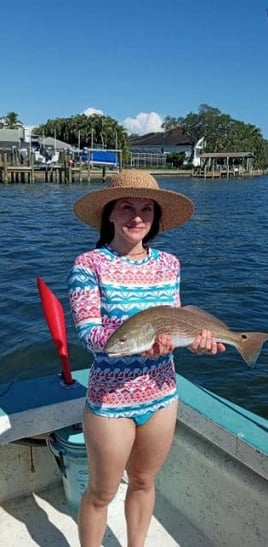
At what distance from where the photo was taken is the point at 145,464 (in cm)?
219

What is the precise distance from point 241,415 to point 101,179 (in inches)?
2209

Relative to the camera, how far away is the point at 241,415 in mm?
2600

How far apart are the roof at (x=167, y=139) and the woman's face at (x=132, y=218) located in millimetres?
99113

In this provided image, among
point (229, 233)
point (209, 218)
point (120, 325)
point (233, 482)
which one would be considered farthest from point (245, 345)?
point (209, 218)

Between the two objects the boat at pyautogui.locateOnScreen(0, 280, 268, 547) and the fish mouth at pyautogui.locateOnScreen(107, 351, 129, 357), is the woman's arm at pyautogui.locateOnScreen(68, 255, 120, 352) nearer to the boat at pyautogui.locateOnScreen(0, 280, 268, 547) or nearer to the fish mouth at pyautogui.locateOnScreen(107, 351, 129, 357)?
the fish mouth at pyautogui.locateOnScreen(107, 351, 129, 357)

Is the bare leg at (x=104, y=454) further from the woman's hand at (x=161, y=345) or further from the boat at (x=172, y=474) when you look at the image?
the boat at (x=172, y=474)

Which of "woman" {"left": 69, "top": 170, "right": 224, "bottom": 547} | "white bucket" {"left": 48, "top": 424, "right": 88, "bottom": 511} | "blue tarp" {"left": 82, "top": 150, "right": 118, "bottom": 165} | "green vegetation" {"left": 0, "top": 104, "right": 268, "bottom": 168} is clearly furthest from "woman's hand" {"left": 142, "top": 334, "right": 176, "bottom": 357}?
"green vegetation" {"left": 0, "top": 104, "right": 268, "bottom": 168}

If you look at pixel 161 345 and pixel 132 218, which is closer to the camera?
pixel 161 345

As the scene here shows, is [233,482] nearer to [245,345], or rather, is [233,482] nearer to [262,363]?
[245,345]

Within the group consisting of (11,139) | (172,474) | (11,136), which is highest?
(11,136)

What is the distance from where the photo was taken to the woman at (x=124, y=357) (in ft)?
6.52

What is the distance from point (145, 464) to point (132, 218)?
39.2 inches

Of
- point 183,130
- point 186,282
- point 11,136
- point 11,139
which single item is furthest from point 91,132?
point 186,282

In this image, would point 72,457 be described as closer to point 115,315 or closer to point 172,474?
point 172,474
